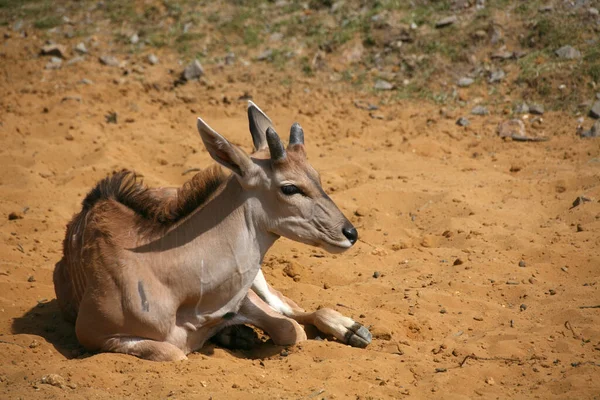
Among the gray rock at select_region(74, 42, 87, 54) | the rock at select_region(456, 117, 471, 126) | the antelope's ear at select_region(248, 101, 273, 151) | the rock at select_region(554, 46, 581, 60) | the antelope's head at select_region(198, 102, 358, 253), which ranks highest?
the antelope's ear at select_region(248, 101, 273, 151)

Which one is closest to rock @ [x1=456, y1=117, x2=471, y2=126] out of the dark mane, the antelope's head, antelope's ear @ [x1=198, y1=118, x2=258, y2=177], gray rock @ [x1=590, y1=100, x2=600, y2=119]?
gray rock @ [x1=590, y1=100, x2=600, y2=119]

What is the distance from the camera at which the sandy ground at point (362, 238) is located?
5.61 meters

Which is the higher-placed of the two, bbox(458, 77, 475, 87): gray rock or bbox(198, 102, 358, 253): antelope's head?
bbox(198, 102, 358, 253): antelope's head

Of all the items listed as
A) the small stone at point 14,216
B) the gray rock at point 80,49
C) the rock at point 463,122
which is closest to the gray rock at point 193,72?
the gray rock at point 80,49

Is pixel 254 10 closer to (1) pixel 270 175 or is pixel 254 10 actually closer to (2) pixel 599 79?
(2) pixel 599 79

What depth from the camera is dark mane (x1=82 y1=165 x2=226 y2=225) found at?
246 inches

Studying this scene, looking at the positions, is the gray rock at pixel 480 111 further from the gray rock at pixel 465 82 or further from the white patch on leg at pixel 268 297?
the white patch on leg at pixel 268 297

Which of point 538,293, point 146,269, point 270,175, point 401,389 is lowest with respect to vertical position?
point 538,293

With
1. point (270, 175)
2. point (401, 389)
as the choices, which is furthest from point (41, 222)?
point (401, 389)

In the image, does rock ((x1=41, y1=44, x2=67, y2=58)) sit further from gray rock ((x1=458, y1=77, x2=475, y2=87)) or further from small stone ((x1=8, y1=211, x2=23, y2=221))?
gray rock ((x1=458, y1=77, x2=475, y2=87))

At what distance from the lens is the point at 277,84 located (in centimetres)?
1276

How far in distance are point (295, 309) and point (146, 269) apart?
1.64 meters

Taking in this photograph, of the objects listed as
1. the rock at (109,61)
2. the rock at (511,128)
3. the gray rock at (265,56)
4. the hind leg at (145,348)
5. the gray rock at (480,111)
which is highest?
the rock at (109,61)

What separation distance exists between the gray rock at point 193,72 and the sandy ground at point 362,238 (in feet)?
0.88
